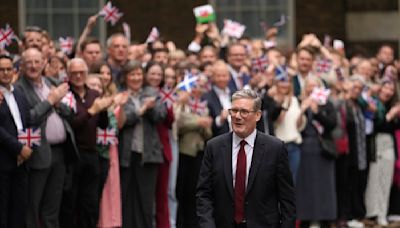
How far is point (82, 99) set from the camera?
563 inches

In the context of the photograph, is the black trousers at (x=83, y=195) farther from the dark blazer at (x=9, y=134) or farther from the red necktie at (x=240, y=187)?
the red necktie at (x=240, y=187)

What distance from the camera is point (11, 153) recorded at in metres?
13.0

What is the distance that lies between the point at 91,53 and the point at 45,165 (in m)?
2.36

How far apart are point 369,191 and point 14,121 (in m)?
7.19

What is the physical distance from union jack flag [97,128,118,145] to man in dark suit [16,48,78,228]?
613 mm

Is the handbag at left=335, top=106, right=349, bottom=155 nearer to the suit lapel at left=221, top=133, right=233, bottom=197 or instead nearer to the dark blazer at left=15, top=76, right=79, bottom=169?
the dark blazer at left=15, top=76, right=79, bottom=169

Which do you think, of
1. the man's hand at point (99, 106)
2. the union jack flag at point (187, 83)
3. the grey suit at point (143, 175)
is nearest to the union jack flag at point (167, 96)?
the union jack flag at point (187, 83)

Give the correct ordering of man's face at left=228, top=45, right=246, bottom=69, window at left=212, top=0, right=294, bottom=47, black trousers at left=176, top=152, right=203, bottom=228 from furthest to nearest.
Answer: window at left=212, top=0, right=294, bottom=47 < man's face at left=228, top=45, right=246, bottom=69 < black trousers at left=176, top=152, right=203, bottom=228

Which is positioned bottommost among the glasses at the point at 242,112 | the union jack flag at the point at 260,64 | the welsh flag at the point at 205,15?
the glasses at the point at 242,112

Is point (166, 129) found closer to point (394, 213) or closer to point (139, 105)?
point (139, 105)

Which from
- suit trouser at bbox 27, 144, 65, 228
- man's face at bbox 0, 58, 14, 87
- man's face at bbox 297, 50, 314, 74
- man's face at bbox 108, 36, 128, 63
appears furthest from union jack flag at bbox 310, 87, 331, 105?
man's face at bbox 0, 58, 14, 87

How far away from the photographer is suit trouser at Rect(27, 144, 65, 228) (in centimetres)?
1339

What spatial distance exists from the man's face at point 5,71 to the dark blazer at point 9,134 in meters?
0.18

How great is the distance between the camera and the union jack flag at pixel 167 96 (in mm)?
15594
